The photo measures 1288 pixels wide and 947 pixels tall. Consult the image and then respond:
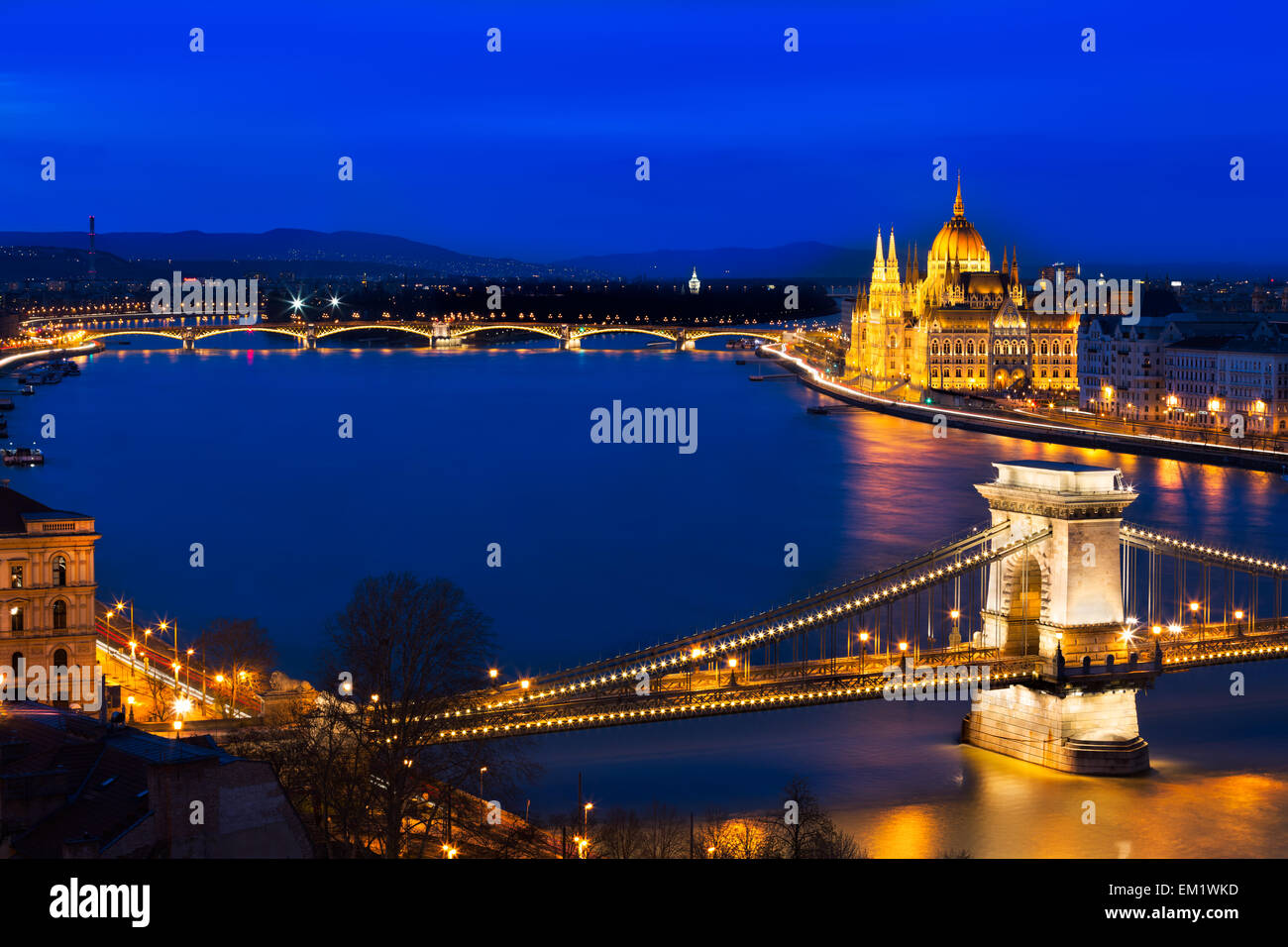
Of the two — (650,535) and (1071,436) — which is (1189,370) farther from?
(650,535)

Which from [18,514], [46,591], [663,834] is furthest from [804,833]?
[18,514]

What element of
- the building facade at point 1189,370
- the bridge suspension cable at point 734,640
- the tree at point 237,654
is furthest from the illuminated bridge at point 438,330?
the bridge suspension cable at point 734,640

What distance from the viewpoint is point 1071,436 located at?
40.9 metres

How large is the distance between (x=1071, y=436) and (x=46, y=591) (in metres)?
31.6

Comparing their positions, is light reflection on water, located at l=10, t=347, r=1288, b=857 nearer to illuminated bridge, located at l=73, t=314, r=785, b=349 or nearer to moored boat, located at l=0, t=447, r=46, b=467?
moored boat, located at l=0, t=447, r=46, b=467

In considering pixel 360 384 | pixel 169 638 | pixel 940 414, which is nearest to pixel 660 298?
pixel 360 384

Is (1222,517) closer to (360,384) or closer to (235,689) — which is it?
(235,689)

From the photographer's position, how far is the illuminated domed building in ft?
192

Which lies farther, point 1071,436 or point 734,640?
point 1071,436

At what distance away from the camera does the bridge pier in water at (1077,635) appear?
39.9 ft

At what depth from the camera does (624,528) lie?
26.8 meters

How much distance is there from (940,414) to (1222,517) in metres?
21.3

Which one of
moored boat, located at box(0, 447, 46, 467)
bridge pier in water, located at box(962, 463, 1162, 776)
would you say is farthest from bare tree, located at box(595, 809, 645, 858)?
moored boat, located at box(0, 447, 46, 467)

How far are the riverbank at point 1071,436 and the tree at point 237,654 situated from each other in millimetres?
24369
